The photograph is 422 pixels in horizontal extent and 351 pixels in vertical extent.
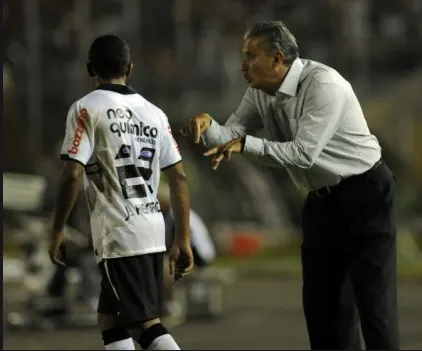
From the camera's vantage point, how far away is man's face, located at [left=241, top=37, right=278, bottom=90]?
15.6 ft

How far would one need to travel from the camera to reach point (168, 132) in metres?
4.70

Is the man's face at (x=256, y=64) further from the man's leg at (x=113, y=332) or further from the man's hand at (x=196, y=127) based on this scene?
the man's leg at (x=113, y=332)

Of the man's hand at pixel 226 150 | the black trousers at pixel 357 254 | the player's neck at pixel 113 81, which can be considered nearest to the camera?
the man's hand at pixel 226 150

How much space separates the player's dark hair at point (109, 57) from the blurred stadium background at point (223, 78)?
11.7 metres

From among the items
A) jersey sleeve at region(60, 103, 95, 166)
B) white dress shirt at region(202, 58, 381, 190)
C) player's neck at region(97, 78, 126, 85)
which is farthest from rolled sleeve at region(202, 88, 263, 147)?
jersey sleeve at region(60, 103, 95, 166)

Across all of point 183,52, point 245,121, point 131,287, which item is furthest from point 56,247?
point 183,52

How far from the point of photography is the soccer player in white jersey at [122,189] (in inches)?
177

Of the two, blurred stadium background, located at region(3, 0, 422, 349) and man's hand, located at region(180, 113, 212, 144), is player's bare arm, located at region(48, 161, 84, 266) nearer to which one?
man's hand, located at region(180, 113, 212, 144)

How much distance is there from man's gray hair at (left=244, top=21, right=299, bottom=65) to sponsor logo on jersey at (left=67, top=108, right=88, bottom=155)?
2.52 ft

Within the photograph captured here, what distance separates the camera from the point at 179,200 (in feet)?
15.3

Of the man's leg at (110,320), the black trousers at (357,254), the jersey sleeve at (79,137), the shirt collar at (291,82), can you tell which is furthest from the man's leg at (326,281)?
the jersey sleeve at (79,137)

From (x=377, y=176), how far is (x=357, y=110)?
29 cm

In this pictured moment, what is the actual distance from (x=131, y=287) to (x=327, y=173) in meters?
0.93

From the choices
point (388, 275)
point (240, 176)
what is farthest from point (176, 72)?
point (388, 275)
